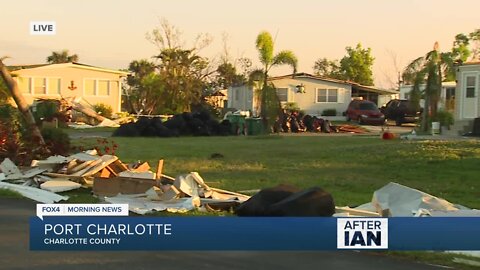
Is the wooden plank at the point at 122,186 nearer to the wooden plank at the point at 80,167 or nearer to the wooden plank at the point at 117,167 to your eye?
the wooden plank at the point at 117,167

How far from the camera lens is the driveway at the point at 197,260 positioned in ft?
22.8

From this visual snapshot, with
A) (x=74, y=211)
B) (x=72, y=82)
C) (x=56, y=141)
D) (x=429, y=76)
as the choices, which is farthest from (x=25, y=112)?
(x=72, y=82)

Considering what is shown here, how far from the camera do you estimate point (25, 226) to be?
913 centimetres

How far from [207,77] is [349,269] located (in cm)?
5777

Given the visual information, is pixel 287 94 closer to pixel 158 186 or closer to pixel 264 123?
pixel 264 123

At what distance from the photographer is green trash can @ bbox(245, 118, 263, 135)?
34000mm

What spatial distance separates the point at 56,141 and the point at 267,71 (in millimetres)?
17567

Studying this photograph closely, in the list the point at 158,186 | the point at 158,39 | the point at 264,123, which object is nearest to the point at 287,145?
the point at 264,123

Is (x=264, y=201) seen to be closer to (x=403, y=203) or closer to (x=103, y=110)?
(x=403, y=203)

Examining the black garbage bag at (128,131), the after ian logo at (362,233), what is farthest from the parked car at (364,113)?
the after ian logo at (362,233)

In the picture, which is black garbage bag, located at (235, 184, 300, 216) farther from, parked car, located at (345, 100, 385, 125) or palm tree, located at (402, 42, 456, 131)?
parked car, located at (345, 100, 385, 125)

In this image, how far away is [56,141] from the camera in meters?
17.7

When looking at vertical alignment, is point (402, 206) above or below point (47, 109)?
below

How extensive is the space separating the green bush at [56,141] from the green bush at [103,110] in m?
31.0
